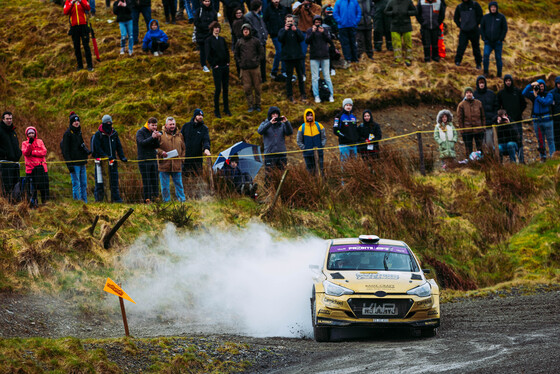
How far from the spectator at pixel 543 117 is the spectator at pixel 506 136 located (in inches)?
24.0

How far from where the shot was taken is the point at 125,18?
25656 millimetres

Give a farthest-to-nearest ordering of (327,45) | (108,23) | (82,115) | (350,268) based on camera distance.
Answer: (108,23)
(82,115)
(327,45)
(350,268)

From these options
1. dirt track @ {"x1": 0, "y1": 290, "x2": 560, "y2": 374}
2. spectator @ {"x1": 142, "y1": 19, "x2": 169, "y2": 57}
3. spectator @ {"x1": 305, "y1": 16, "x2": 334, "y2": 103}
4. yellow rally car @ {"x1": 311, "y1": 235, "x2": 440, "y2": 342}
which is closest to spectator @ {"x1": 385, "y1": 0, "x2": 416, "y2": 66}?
spectator @ {"x1": 305, "y1": 16, "x2": 334, "y2": 103}

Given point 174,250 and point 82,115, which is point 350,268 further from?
point 82,115

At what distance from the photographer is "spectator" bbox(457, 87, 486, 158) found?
824 inches

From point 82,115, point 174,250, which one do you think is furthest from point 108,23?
point 174,250

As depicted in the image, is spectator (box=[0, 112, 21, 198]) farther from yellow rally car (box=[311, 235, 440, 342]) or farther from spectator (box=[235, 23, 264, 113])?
yellow rally car (box=[311, 235, 440, 342])

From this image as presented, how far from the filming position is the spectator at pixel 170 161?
1812 cm

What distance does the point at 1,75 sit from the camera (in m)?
27.2

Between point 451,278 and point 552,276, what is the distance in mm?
2161

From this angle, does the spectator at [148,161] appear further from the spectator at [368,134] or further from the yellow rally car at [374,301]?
the yellow rally car at [374,301]

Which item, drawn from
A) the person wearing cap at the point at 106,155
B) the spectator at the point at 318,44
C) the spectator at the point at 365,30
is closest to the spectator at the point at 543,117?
the spectator at the point at 318,44

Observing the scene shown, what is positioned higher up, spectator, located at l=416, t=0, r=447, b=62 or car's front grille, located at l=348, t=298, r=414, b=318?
spectator, located at l=416, t=0, r=447, b=62

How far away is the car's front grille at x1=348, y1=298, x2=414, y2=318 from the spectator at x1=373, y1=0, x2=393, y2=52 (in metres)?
16.6
